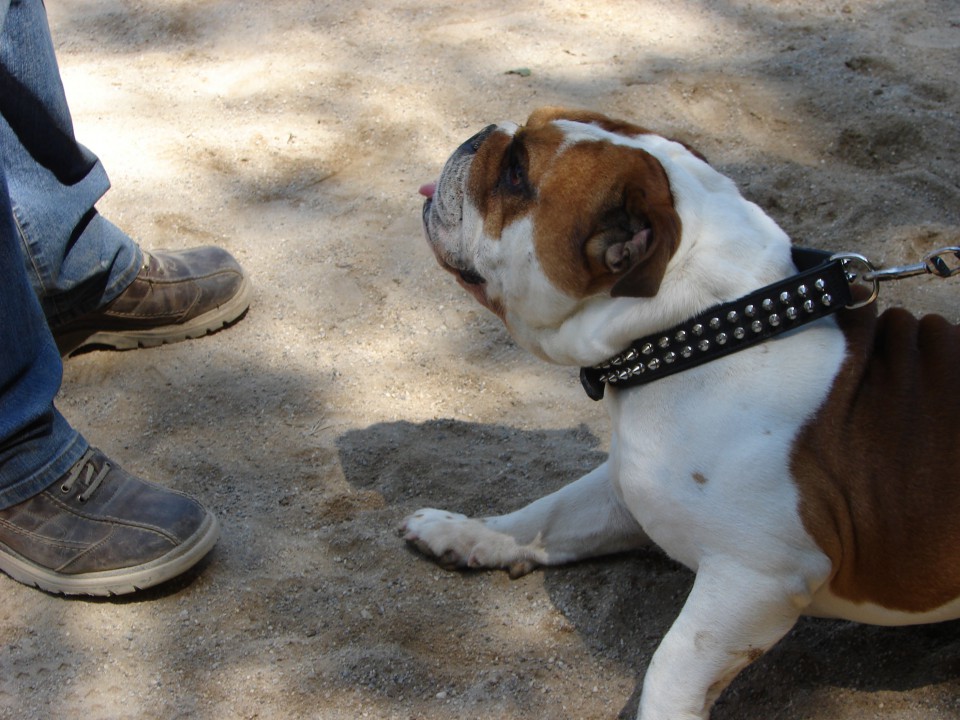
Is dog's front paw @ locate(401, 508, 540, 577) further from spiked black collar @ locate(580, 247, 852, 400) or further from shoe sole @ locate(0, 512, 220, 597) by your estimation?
spiked black collar @ locate(580, 247, 852, 400)

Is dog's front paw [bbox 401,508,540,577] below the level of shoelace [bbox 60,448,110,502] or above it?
below

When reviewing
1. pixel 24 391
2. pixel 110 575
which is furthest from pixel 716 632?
pixel 24 391

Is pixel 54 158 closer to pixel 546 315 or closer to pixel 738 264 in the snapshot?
pixel 546 315

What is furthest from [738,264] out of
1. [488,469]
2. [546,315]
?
[488,469]

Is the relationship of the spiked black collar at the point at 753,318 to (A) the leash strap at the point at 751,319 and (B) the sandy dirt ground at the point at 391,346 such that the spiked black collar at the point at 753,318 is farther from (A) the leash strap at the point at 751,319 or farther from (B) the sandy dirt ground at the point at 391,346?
(B) the sandy dirt ground at the point at 391,346

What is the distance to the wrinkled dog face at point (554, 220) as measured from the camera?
7.79ft

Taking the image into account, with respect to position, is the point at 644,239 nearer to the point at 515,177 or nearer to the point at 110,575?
the point at 515,177

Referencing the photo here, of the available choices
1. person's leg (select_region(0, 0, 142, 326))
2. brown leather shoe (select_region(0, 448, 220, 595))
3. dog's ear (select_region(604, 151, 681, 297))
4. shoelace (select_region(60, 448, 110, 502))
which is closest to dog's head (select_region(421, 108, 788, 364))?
dog's ear (select_region(604, 151, 681, 297))

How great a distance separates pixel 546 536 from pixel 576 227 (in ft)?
2.91

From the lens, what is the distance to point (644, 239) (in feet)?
7.70

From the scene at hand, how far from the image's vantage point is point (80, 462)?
289cm

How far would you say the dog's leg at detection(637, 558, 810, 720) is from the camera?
2.27 meters

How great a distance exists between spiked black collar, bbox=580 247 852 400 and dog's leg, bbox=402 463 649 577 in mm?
615

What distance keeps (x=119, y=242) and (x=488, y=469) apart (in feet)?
4.87
